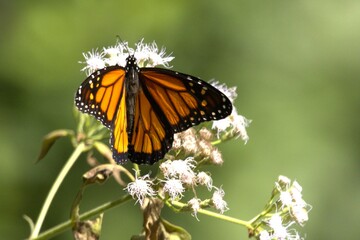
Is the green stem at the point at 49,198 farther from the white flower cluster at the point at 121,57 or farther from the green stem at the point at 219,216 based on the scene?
the green stem at the point at 219,216

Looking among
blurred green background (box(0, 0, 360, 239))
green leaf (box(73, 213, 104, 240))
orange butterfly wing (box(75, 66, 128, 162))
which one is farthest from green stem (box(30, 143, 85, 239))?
blurred green background (box(0, 0, 360, 239))

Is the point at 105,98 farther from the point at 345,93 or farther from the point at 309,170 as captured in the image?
the point at 345,93

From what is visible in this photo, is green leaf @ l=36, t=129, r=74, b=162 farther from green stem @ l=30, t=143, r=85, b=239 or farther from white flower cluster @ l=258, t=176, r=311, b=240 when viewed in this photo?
white flower cluster @ l=258, t=176, r=311, b=240

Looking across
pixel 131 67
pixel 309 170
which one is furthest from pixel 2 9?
pixel 131 67

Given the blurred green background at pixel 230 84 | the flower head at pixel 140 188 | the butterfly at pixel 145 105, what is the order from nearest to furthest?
the flower head at pixel 140 188
the butterfly at pixel 145 105
the blurred green background at pixel 230 84

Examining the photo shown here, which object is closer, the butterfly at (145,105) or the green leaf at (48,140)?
the butterfly at (145,105)

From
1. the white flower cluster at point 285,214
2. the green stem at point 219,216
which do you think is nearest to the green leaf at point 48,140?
the green stem at point 219,216

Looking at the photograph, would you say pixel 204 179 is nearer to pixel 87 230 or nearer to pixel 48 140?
pixel 87 230
